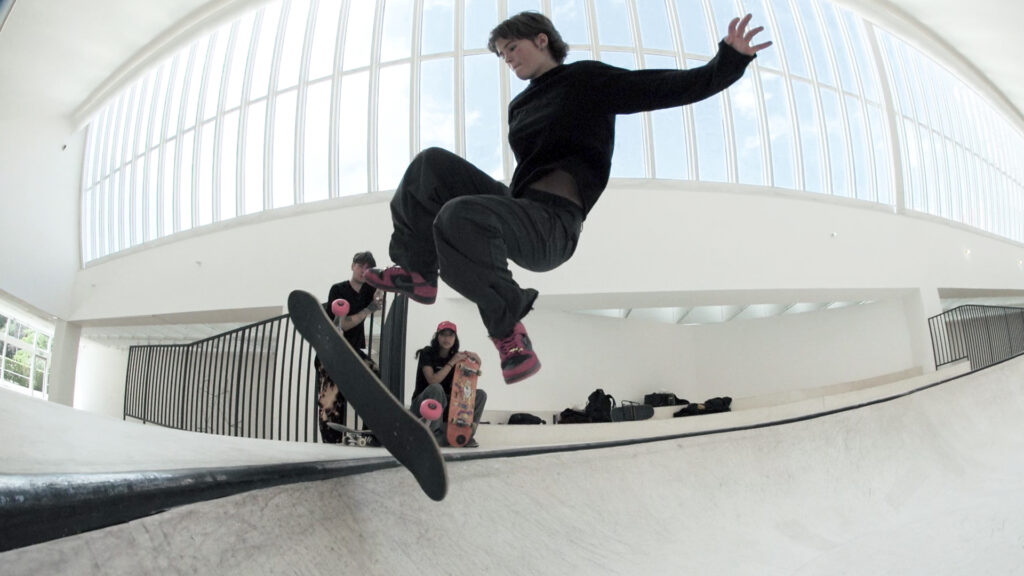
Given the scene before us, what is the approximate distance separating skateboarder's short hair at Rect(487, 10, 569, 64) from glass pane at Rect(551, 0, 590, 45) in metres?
8.79

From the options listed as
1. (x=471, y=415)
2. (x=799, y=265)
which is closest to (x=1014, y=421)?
(x=799, y=265)

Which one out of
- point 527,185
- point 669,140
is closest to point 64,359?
point 527,185

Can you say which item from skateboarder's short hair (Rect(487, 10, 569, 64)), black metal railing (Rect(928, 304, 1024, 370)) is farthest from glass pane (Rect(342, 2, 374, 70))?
black metal railing (Rect(928, 304, 1024, 370))

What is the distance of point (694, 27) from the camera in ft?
32.0

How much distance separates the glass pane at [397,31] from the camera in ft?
32.2

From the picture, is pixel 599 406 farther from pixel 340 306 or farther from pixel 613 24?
pixel 613 24

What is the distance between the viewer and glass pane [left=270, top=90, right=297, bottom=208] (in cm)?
748

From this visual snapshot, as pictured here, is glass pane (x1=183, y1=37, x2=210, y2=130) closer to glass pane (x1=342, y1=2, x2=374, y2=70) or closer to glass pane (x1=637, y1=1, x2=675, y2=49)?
glass pane (x1=342, y1=2, x2=374, y2=70)

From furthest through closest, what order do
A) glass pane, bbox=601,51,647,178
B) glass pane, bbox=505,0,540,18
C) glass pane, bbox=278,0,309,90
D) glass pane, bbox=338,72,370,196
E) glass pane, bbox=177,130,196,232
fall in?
glass pane, bbox=505,0,540,18 < glass pane, bbox=278,0,309,90 < glass pane, bbox=601,51,647,178 < glass pane, bbox=338,72,370,196 < glass pane, bbox=177,130,196,232

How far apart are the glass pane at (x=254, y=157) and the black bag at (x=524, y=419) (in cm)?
395

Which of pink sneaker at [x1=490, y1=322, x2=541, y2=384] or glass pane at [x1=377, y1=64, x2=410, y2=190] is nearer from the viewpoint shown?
pink sneaker at [x1=490, y1=322, x2=541, y2=384]

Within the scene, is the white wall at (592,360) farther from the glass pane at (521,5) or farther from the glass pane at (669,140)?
the glass pane at (521,5)

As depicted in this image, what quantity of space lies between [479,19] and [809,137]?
5.92 meters

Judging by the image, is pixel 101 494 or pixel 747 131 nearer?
pixel 101 494
